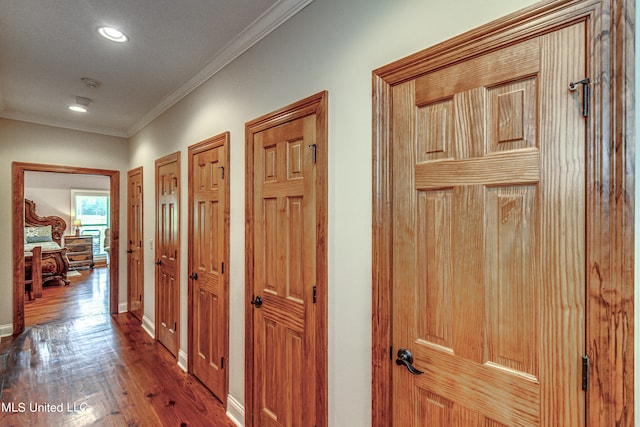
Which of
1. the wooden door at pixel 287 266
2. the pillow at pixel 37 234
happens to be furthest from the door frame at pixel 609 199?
the pillow at pixel 37 234

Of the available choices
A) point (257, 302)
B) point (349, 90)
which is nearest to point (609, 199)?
point (349, 90)

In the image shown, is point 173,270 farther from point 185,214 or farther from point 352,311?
point 352,311

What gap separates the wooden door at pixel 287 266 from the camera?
5.10 ft

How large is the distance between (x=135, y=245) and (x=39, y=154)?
160cm

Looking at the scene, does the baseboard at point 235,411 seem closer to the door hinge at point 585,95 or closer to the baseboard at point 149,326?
the baseboard at point 149,326

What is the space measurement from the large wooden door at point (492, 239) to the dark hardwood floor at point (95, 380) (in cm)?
A: 177

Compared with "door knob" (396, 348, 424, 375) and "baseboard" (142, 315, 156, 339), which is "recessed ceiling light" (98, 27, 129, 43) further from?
"baseboard" (142, 315, 156, 339)

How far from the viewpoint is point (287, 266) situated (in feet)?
5.76

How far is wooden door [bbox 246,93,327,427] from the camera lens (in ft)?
5.10

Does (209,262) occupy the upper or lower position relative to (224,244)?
lower

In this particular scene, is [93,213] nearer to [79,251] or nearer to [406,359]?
[79,251]

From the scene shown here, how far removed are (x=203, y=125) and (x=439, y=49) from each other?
6.95ft

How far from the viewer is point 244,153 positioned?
82.7 inches

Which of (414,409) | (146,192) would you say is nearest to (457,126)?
(414,409)
